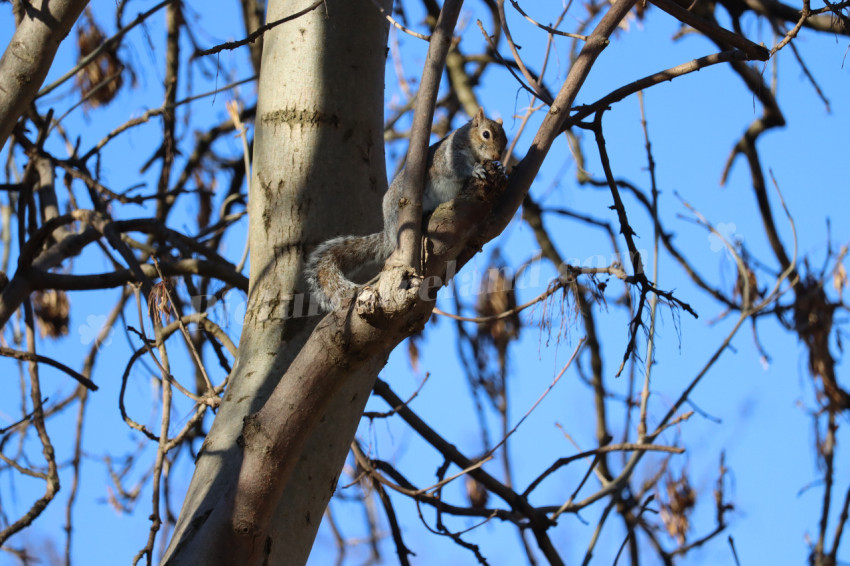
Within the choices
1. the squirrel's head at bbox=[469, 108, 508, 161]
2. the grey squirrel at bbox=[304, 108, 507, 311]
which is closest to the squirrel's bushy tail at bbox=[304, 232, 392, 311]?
the grey squirrel at bbox=[304, 108, 507, 311]

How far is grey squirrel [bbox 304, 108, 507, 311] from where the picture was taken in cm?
154

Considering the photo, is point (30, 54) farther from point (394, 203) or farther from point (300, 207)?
point (394, 203)

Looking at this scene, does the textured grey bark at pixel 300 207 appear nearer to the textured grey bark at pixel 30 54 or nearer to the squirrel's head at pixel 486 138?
the textured grey bark at pixel 30 54

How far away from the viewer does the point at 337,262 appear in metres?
1.62

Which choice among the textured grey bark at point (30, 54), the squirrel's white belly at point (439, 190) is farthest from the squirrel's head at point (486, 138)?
the textured grey bark at point (30, 54)

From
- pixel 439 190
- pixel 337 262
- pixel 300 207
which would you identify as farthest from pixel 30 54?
pixel 439 190

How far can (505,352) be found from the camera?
2.97m

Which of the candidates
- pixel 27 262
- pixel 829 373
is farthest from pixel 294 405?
pixel 829 373

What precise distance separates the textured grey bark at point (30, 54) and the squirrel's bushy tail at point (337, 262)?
555 millimetres

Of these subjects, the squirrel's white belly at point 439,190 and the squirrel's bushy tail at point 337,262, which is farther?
the squirrel's white belly at point 439,190

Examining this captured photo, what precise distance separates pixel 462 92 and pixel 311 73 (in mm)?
1464

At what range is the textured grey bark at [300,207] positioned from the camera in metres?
1.29

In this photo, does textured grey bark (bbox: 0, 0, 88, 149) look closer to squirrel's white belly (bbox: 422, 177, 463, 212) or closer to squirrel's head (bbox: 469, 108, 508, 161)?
squirrel's white belly (bbox: 422, 177, 463, 212)

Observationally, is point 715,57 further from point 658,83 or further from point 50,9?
point 50,9
